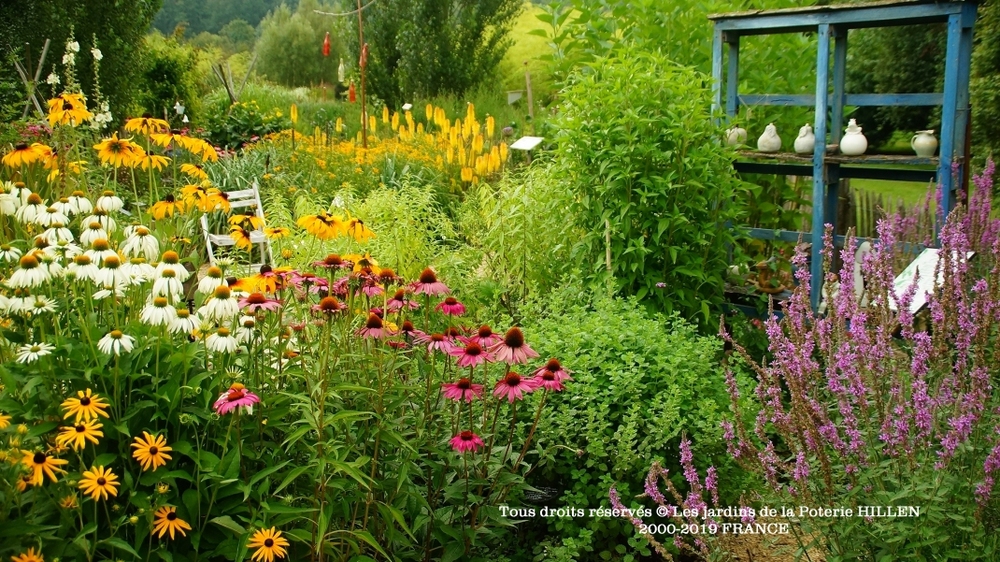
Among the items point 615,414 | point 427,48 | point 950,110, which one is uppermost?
point 427,48

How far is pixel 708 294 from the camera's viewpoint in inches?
164

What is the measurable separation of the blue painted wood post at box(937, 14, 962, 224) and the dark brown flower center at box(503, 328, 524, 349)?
2596 millimetres

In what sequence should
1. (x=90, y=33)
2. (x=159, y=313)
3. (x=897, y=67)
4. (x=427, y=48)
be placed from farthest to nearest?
(x=427, y=48)
(x=897, y=67)
(x=90, y=33)
(x=159, y=313)

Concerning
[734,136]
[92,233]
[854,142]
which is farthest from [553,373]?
[854,142]

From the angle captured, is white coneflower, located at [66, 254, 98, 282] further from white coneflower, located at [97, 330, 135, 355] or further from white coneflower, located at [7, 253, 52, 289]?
white coneflower, located at [97, 330, 135, 355]

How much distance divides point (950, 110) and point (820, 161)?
65 centimetres

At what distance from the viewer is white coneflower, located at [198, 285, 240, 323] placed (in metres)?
2.03

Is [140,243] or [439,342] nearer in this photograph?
[439,342]

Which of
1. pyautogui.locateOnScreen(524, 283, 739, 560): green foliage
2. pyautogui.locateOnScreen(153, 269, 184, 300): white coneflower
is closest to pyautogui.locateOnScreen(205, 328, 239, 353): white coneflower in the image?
pyautogui.locateOnScreen(153, 269, 184, 300): white coneflower

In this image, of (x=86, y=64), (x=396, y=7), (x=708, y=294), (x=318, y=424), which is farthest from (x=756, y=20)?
(x=396, y=7)

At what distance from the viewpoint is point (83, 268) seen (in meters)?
1.98

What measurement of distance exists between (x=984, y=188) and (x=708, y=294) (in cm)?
125

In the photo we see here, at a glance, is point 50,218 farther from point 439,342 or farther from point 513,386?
point 513,386

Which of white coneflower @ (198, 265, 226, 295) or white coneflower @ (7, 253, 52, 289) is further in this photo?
white coneflower @ (198, 265, 226, 295)
